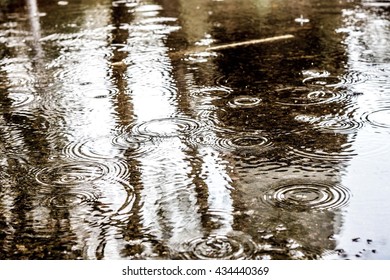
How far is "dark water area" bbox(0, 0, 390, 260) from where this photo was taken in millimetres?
2531

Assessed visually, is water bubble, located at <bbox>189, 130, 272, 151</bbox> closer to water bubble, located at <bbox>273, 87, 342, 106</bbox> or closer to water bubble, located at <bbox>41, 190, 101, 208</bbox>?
water bubble, located at <bbox>273, 87, 342, 106</bbox>

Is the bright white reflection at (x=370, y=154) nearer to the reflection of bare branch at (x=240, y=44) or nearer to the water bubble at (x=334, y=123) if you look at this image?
the water bubble at (x=334, y=123)

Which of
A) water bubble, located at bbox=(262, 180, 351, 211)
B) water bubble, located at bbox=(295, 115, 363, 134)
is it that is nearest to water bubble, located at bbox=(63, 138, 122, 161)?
water bubble, located at bbox=(262, 180, 351, 211)

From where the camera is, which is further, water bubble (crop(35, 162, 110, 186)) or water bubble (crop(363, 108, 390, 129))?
water bubble (crop(363, 108, 390, 129))

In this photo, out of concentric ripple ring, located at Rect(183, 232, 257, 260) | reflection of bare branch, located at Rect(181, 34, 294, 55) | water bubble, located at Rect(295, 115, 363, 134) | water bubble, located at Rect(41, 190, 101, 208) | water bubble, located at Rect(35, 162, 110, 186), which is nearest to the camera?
concentric ripple ring, located at Rect(183, 232, 257, 260)

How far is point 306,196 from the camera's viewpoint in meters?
2.85

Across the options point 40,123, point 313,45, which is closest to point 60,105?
point 40,123

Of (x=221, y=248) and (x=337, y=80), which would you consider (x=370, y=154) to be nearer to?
(x=221, y=248)

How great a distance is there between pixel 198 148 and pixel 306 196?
97 centimetres

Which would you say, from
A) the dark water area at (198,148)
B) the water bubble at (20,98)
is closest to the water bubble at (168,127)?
the dark water area at (198,148)

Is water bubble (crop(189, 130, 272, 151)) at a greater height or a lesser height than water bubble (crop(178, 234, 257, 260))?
lesser

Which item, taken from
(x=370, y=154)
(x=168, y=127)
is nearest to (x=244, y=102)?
(x=168, y=127)

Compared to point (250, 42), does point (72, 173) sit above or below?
above
